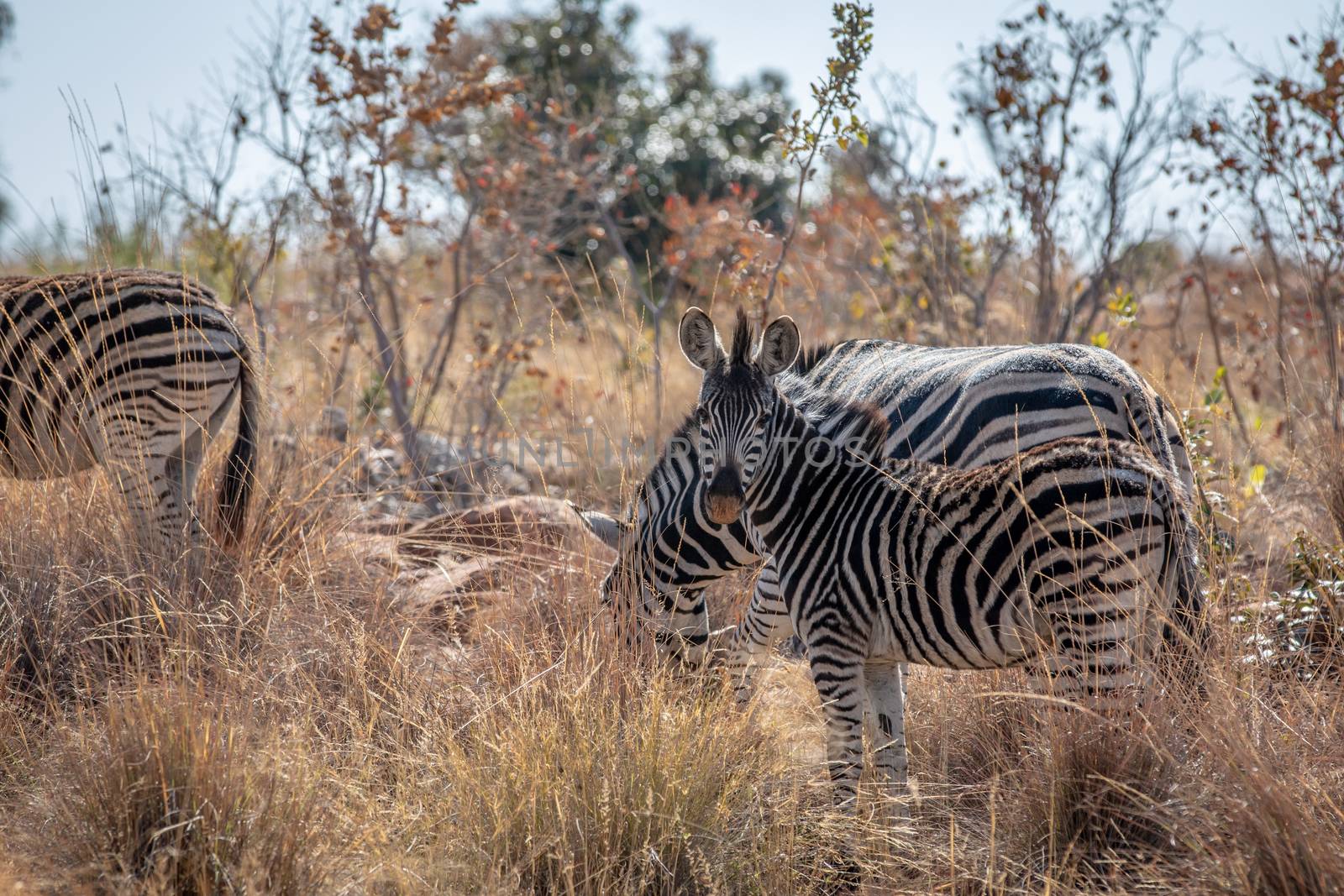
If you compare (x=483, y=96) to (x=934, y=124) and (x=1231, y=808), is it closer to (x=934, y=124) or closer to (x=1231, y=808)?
(x=934, y=124)

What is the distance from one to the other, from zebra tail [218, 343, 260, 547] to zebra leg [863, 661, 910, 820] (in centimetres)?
335

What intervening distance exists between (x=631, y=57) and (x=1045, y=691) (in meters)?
16.8

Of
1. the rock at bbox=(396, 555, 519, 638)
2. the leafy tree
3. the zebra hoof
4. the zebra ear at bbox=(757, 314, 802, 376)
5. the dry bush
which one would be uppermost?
the leafy tree

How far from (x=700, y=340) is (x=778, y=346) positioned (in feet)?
1.16

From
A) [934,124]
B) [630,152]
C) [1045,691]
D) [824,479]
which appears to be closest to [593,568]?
[824,479]

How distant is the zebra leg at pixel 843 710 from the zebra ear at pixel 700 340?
1.36 metres

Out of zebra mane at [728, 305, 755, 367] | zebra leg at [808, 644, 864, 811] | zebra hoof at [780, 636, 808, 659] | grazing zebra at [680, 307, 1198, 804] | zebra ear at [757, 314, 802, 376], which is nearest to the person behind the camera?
grazing zebra at [680, 307, 1198, 804]

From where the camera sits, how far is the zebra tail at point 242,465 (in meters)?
5.72

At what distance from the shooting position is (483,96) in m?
8.77

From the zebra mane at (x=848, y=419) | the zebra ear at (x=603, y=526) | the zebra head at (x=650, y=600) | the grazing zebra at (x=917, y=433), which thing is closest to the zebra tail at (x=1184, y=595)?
the grazing zebra at (x=917, y=433)

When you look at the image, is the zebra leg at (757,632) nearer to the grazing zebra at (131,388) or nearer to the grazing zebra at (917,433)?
the grazing zebra at (917,433)

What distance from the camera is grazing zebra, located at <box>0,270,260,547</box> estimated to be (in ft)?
19.0

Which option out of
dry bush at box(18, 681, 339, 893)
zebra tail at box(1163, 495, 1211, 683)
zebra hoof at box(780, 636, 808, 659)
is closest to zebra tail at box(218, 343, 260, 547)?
dry bush at box(18, 681, 339, 893)

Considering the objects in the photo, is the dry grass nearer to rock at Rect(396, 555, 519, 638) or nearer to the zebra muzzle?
rock at Rect(396, 555, 519, 638)
